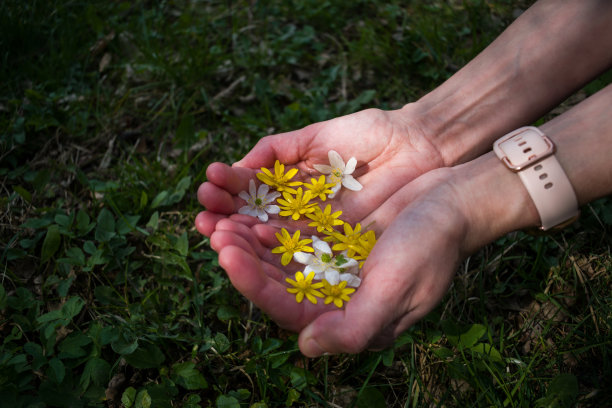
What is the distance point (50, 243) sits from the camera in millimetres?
2074

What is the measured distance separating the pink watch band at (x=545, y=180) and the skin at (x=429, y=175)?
41 millimetres

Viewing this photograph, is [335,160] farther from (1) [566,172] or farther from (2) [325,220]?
(1) [566,172]

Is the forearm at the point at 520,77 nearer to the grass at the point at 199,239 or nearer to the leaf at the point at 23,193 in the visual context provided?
the grass at the point at 199,239

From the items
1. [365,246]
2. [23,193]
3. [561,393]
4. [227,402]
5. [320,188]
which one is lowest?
[561,393]

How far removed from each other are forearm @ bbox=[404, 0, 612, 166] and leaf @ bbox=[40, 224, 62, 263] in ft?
5.59

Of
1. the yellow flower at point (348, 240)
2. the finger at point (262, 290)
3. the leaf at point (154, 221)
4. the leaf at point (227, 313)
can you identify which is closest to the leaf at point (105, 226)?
the leaf at point (154, 221)

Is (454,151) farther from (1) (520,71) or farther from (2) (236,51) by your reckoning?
(2) (236,51)

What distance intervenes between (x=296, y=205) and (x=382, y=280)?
25.2 inches

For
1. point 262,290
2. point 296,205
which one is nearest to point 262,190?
point 296,205

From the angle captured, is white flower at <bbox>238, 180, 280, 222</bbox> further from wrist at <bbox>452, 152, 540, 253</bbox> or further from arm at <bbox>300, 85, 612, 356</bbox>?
wrist at <bbox>452, 152, 540, 253</bbox>

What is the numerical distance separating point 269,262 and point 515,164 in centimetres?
92

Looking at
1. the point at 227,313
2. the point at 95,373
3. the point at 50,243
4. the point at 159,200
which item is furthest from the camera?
the point at 159,200

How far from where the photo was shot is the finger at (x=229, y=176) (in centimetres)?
178

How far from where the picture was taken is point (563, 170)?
1520 millimetres
